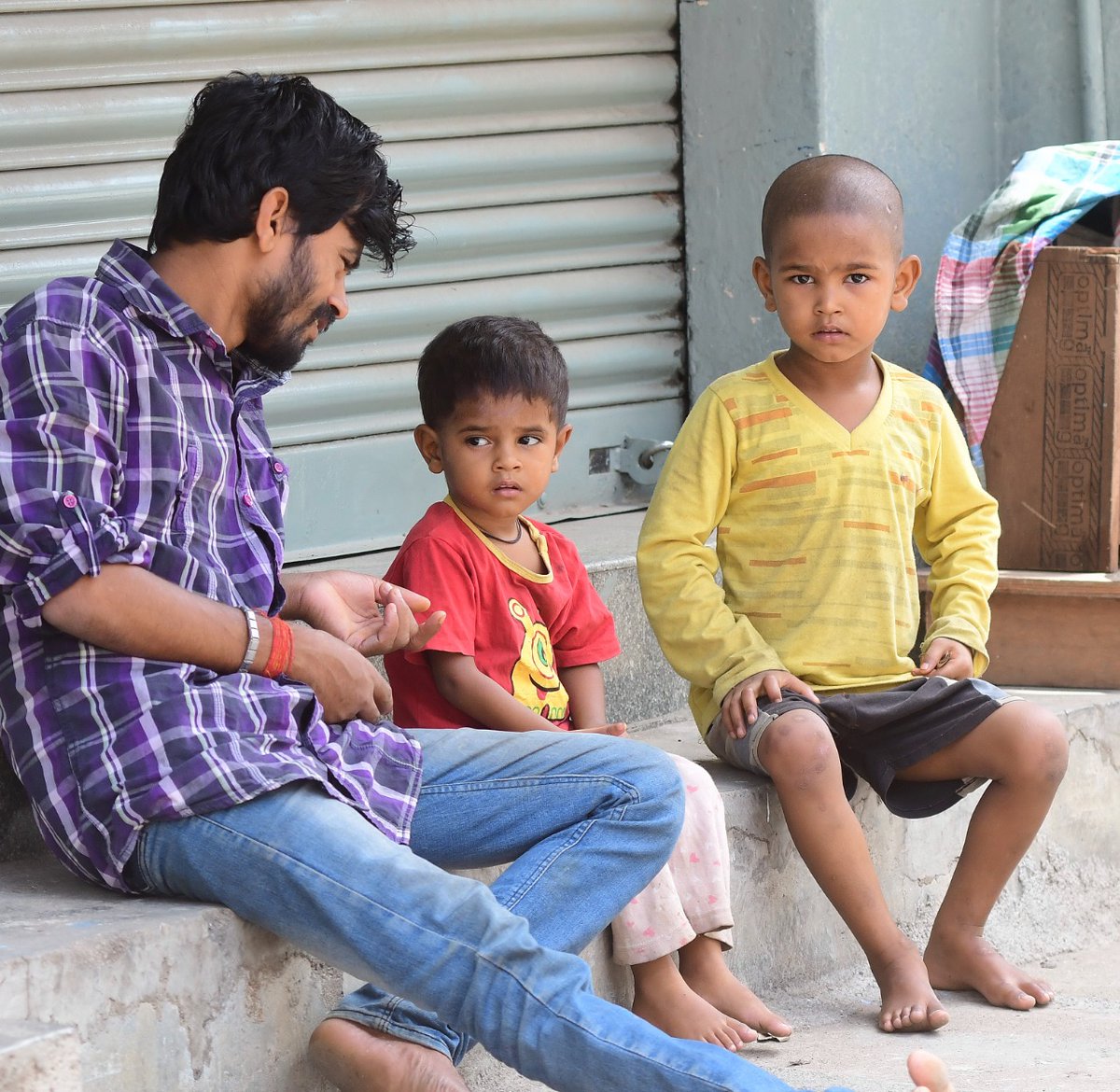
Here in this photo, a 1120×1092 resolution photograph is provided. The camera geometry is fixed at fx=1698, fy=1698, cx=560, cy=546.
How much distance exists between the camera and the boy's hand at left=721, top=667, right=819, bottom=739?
301 cm

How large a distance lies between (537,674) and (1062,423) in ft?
5.60

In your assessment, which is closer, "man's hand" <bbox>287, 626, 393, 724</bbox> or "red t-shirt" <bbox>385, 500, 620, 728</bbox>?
"man's hand" <bbox>287, 626, 393, 724</bbox>

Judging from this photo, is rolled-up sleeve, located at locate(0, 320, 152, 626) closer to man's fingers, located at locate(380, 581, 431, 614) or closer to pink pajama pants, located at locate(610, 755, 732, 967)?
man's fingers, located at locate(380, 581, 431, 614)

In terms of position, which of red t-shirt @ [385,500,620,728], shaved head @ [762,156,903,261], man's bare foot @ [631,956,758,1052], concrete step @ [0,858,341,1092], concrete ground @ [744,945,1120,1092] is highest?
shaved head @ [762,156,903,261]

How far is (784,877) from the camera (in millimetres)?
3240

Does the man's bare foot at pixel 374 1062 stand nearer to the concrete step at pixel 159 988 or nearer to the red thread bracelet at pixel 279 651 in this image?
the concrete step at pixel 159 988

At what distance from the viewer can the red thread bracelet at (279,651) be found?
2.32 m

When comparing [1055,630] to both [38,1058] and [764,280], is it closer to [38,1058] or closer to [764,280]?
[764,280]

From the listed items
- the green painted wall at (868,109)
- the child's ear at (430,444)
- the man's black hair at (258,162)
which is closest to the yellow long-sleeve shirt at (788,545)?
the child's ear at (430,444)

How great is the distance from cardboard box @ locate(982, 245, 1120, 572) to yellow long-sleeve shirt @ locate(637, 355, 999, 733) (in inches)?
35.3

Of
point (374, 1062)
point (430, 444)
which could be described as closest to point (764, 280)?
point (430, 444)

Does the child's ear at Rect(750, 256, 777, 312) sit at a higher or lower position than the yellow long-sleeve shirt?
higher

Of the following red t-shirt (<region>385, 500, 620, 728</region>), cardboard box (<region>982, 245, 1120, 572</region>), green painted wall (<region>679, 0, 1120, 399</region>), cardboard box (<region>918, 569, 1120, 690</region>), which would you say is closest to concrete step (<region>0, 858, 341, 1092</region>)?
red t-shirt (<region>385, 500, 620, 728</region>)

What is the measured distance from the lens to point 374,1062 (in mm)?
2223
